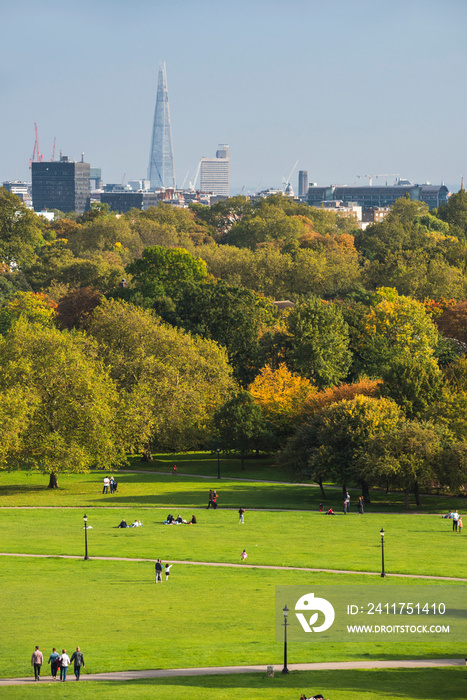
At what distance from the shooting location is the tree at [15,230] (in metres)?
179

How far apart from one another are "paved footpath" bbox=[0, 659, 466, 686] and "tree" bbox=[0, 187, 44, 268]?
15075 centimetres

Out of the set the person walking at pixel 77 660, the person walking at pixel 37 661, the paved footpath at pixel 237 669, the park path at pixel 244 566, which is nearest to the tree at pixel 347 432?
the park path at pixel 244 566

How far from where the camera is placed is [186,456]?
9800 cm

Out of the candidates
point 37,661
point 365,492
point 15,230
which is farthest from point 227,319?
point 15,230

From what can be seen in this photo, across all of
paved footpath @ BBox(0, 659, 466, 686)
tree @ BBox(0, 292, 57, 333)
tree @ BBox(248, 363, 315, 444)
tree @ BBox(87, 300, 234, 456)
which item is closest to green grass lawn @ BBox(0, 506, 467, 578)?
paved footpath @ BBox(0, 659, 466, 686)

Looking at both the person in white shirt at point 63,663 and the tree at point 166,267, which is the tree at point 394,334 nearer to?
the tree at point 166,267

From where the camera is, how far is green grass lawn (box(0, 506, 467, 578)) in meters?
51.4

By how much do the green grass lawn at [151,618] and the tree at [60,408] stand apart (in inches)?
1029

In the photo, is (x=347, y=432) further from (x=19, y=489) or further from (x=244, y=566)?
(x=19, y=489)

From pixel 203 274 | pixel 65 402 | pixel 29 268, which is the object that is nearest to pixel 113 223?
pixel 29 268

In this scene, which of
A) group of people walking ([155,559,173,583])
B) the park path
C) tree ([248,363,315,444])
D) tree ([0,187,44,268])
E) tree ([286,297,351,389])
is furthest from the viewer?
tree ([0,187,44,268])

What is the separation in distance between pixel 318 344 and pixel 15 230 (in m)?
96.8

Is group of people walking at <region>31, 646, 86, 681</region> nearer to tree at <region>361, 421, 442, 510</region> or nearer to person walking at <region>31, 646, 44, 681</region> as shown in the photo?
person walking at <region>31, 646, 44, 681</region>

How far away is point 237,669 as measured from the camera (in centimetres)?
3494
